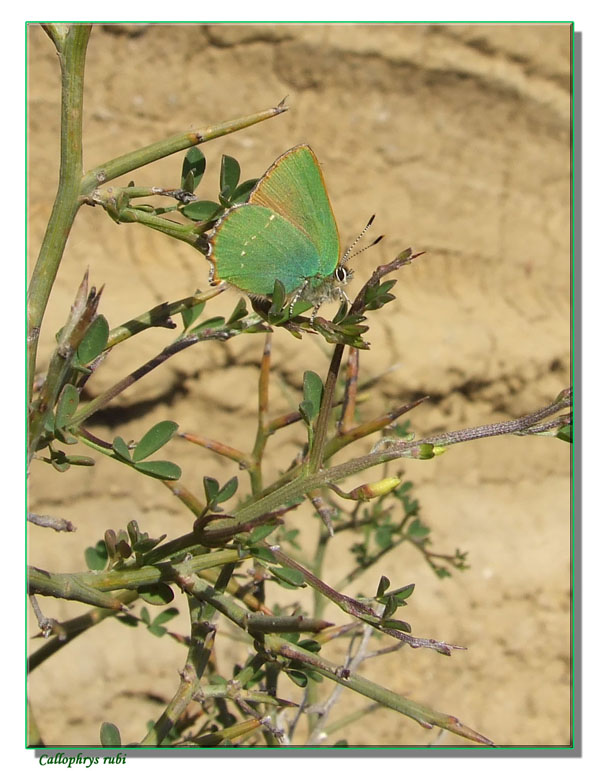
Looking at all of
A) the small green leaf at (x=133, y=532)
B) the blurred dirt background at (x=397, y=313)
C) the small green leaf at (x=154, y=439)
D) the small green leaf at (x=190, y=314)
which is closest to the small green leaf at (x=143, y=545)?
the small green leaf at (x=133, y=532)

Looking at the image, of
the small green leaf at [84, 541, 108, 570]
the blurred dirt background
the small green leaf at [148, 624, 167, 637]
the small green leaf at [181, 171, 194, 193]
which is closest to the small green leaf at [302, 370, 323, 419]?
the small green leaf at [181, 171, 194, 193]

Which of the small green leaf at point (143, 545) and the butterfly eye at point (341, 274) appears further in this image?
the butterfly eye at point (341, 274)

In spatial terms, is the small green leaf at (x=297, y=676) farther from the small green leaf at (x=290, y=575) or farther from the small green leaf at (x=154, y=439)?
the small green leaf at (x=154, y=439)

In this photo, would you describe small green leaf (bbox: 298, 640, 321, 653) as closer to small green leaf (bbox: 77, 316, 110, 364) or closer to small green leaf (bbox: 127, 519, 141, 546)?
small green leaf (bbox: 127, 519, 141, 546)

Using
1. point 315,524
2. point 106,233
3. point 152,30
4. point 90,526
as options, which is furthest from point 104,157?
point 315,524

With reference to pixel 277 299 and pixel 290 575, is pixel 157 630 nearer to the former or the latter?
pixel 290 575

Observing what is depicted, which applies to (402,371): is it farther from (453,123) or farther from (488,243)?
(453,123)
